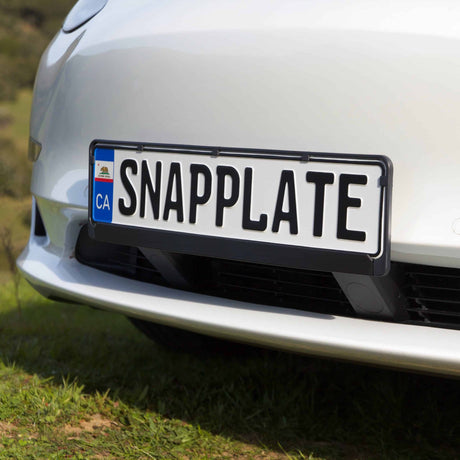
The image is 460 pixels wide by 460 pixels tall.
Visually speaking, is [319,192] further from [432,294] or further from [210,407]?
[210,407]

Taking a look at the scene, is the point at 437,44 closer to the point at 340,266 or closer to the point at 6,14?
the point at 340,266

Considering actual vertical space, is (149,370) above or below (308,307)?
below

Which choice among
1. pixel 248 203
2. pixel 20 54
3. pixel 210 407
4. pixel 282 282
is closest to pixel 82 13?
pixel 248 203

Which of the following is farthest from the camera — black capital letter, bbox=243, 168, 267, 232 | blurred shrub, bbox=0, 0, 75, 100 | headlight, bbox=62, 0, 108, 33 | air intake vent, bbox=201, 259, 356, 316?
blurred shrub, bbox=0, 0, 75, 100

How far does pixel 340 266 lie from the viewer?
1318 mm

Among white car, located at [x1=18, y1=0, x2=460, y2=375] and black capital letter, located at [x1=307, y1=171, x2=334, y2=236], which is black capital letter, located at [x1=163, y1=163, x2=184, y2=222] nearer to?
white car, located at [x1=18, y1=0, x2=460, y2=375]

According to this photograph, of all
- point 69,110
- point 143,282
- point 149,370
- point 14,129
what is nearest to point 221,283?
point 143,282

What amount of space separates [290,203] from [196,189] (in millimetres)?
207

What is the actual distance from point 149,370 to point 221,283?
0.69 metres

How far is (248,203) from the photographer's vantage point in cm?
138

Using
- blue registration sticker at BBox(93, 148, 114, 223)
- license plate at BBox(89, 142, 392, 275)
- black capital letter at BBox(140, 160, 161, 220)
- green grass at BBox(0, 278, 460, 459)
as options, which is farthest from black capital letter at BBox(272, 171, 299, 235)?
green grass at BBox(0, 278, 460, 459)

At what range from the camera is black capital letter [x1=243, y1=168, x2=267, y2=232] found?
1.37 meters

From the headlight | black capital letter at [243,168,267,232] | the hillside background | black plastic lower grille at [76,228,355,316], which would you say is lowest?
black plastic lower grille at [76,228,355,316]

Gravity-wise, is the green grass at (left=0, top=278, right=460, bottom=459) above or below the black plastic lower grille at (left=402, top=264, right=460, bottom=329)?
below
